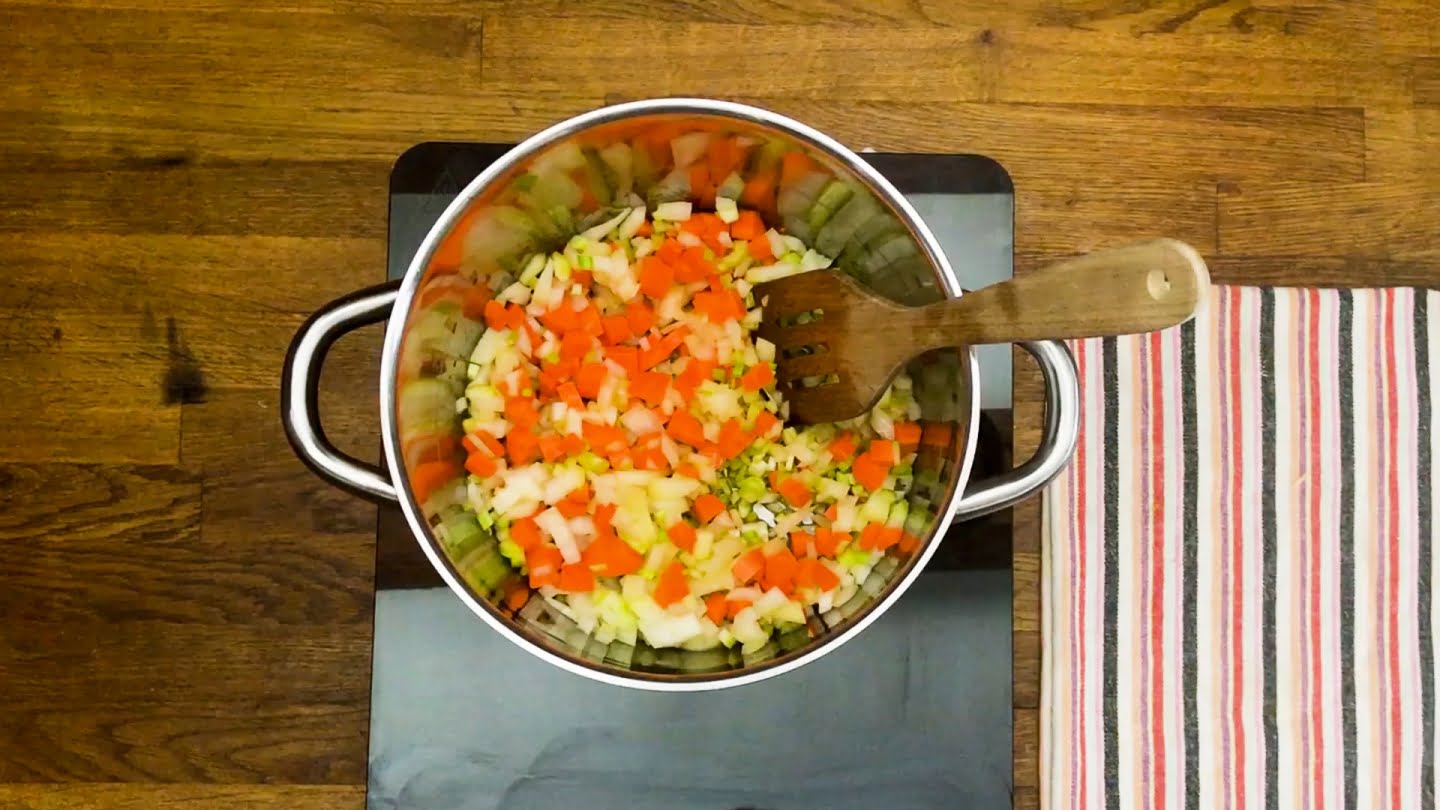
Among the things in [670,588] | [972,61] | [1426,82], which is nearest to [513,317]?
[670,588]

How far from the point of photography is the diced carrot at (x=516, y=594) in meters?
0.79

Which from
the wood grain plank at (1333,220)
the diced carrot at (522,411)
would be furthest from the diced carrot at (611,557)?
the wood grain plank at (1333,220)

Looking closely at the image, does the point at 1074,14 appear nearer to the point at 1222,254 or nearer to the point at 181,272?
the point at 1222,254

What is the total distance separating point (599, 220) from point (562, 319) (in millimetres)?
86

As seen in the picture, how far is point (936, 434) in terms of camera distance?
0.78 meters

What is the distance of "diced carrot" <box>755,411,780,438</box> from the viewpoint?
32.3 inches

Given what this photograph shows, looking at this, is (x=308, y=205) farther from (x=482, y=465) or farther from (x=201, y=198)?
(x=482, y=465)

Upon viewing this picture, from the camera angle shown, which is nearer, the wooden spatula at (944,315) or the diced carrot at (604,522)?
the wooden spatula at (944,315)

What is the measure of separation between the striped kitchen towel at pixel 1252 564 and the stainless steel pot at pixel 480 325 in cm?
31

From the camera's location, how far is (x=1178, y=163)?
1.09 m

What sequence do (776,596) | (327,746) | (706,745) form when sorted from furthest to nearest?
(327,746)
(706,745)
(776,596)

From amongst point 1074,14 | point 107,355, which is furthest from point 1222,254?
point 107,355

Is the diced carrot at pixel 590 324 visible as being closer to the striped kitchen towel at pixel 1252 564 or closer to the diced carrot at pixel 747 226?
the diced carrot at pixel 747 226

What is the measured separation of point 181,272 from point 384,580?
15.5 inches
